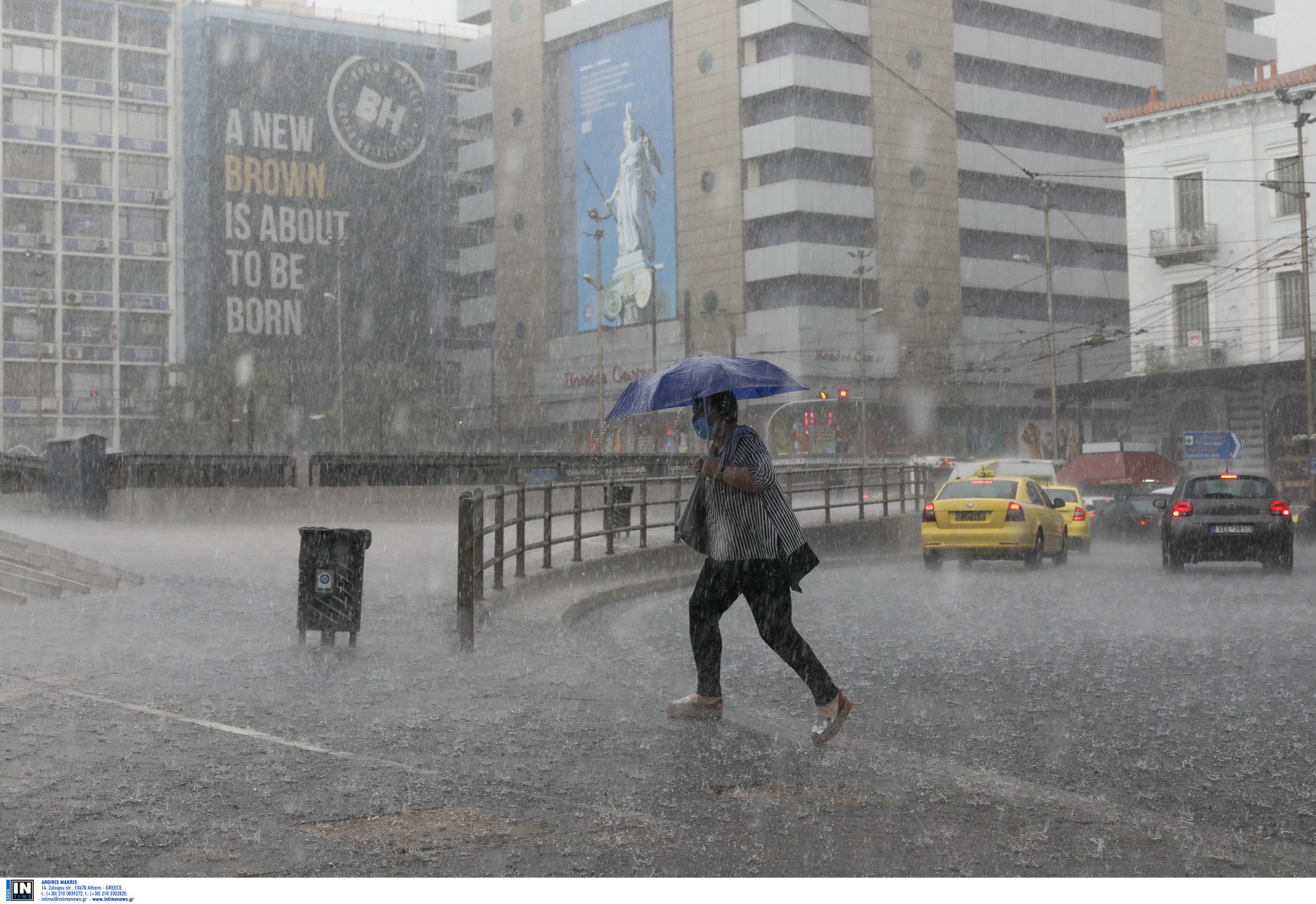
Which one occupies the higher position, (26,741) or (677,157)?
(677,157)

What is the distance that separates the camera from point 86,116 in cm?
9250

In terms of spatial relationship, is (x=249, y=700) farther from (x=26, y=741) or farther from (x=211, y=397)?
(x=211, y=397)

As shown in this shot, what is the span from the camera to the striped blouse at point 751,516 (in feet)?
22.2

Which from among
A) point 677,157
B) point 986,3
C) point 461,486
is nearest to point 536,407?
point 677,157

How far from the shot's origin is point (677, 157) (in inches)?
3113

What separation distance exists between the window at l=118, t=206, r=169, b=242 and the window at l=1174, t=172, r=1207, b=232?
6329 cm

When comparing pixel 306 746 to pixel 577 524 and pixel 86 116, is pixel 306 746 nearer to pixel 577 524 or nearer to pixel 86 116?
pixel 577 524

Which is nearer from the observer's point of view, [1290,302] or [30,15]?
[1290,302]

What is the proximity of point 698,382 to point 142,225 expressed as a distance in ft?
304

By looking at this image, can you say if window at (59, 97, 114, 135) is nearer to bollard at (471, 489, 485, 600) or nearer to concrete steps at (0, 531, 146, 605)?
concrete steps at (0, 531, 146, 605)

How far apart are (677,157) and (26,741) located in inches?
2932

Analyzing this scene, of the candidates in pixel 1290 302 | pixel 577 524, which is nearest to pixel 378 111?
pixel 1290 302

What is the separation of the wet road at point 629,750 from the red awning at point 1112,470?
854 inches

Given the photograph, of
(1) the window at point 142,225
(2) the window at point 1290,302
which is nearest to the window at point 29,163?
(1) the window at point 142,225
